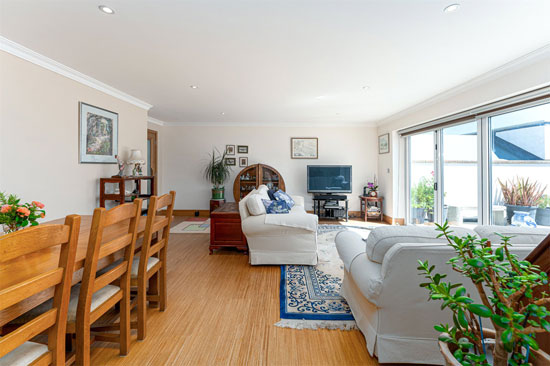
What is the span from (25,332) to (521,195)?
4501mm

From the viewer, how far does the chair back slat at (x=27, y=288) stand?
0.81 m

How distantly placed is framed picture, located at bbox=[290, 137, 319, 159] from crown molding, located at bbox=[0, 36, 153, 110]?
3.64 m

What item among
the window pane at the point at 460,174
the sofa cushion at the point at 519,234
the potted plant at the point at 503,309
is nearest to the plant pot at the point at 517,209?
the window pane at the point at 460,174

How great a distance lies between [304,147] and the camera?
22.1 ft

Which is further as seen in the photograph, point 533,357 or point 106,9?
point 106,9

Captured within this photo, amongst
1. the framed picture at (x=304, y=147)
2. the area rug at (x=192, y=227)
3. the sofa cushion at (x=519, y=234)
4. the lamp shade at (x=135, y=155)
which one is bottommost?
the area rug at (x=192, y=227)

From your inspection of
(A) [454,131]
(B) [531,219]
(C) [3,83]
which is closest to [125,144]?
(C) [3,83]

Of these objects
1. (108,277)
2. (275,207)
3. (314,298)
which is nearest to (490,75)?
(275,207)

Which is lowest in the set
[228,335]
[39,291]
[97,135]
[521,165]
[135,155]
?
[228,335]

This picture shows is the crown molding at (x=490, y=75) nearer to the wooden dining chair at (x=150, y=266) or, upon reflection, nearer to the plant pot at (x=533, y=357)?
the plant pot at (x=533, y=357)

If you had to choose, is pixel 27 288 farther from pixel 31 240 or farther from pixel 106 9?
pixel 106 9

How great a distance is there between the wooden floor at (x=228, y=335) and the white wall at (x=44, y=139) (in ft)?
5.83

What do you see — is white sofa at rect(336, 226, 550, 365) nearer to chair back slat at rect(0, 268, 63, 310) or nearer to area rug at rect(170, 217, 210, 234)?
chair back slat at rect(0, 268, 63, 310)

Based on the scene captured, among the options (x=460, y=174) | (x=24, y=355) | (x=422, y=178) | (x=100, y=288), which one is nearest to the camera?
(x=24, y=355)
